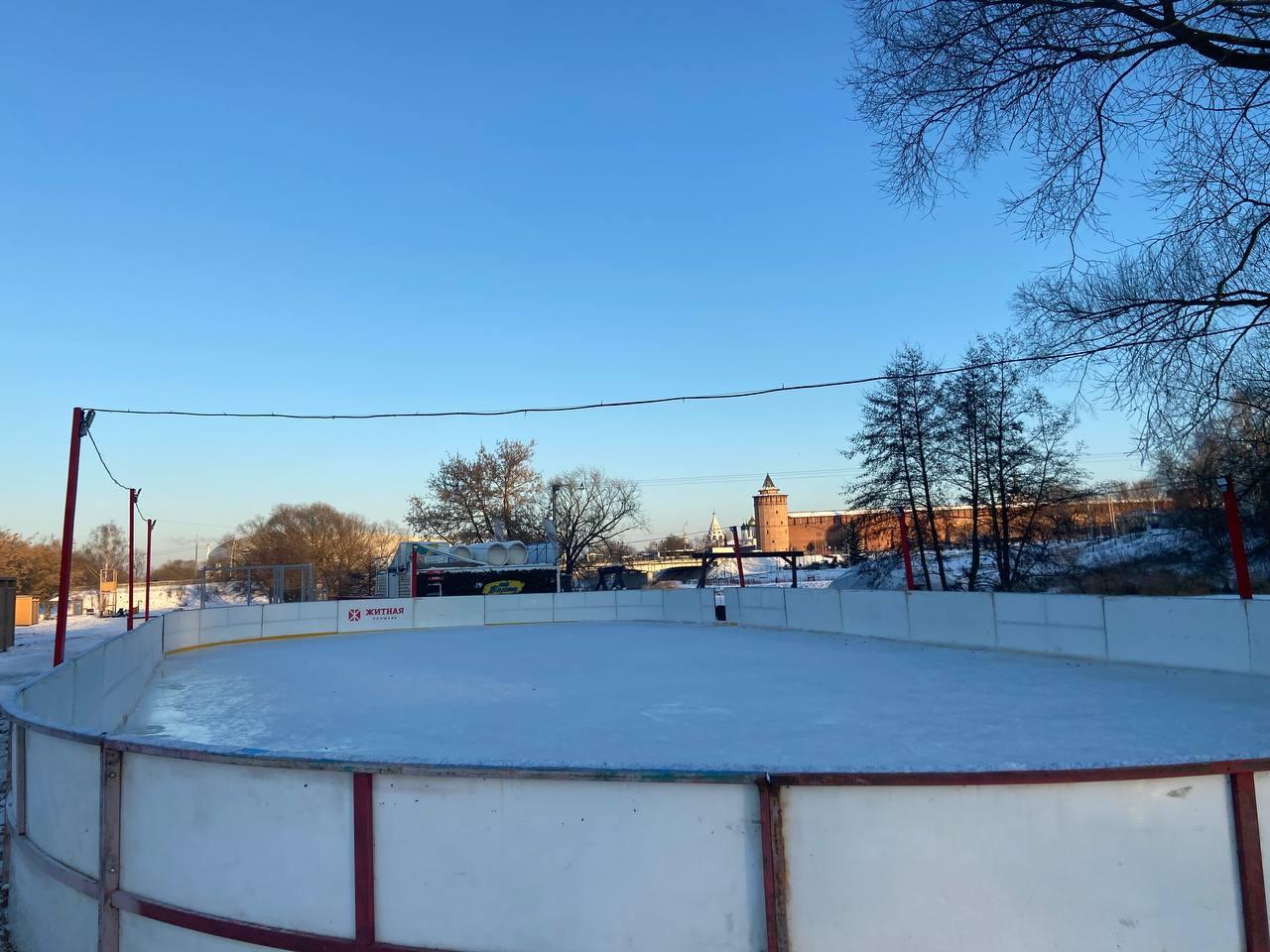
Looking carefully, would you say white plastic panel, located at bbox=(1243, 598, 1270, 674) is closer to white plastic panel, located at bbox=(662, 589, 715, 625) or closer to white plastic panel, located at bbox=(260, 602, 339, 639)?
white plastic panel, located at bbox=(662, 589, 715, 625)

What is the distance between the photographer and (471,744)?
303 inches

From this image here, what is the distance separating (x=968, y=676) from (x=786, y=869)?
9822mm

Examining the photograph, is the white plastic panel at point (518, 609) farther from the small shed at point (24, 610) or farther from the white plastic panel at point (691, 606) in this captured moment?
the small shed at point (24, 610)

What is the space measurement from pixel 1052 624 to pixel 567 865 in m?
12.7

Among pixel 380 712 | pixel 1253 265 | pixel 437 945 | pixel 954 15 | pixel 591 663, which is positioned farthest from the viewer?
pixel 591 663

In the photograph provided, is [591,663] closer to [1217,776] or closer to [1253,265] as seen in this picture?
[1253,265]

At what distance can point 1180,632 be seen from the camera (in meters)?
11.3

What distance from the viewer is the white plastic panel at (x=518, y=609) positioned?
82.7 ft

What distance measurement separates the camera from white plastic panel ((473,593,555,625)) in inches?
992

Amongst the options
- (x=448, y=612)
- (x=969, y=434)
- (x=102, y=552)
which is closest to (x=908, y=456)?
(x=969, y=434)

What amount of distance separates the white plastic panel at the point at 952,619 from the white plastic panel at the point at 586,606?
38.2 ft

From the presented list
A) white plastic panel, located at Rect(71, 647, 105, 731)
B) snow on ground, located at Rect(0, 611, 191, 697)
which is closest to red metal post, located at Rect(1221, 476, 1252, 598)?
white plastic panel, located at Rect(71, 647, 105, 731)

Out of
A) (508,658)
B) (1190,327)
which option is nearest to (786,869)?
(1190,327)

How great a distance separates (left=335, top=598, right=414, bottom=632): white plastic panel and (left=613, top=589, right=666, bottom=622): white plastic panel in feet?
21.2
